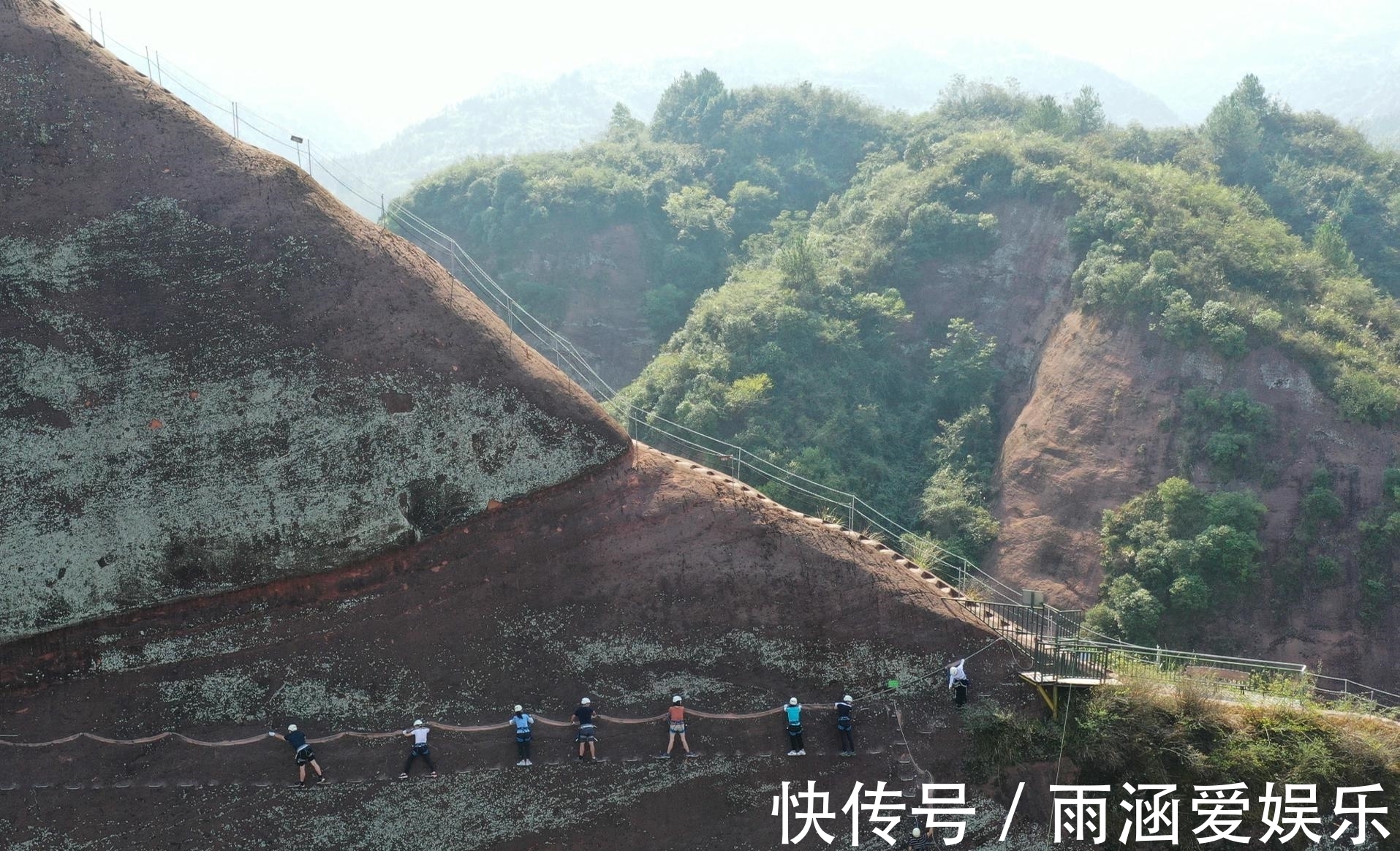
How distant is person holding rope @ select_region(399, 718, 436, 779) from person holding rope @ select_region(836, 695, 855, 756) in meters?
6.07

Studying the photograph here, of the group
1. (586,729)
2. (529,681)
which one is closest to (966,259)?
(529,681)

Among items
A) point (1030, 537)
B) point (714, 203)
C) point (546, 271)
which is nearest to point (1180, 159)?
point (714, 203)

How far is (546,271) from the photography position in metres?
61.8

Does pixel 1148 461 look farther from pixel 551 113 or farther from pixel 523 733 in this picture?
pixel 551 113

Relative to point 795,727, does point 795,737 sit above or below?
below

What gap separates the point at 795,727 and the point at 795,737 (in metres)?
0.19

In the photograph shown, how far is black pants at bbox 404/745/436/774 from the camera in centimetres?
1580

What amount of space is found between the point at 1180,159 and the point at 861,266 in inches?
810

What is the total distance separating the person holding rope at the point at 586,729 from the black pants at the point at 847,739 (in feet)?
12.3

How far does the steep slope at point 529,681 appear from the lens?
15672mm

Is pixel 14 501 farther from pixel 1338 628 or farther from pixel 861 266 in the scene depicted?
pixel 861 266

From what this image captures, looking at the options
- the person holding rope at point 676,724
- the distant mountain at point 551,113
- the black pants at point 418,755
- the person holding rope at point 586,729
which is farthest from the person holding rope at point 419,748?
the distant mountain at point 551,113

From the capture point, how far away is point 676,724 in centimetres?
1628

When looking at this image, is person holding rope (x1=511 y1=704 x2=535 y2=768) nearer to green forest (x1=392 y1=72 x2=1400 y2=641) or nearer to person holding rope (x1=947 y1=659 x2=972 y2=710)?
person holding rope (x1=947 y1=659 x2=972 y2=710)
